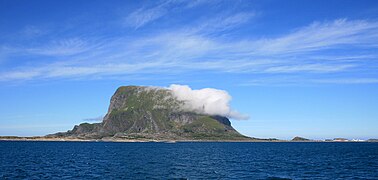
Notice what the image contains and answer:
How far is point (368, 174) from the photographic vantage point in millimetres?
85312

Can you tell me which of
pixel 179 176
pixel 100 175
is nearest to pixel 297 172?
pixel 179 176

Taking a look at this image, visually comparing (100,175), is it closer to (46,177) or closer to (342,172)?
(46,177)

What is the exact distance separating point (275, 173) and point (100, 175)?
3833 cm

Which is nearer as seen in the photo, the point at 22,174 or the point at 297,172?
the point at 22,174

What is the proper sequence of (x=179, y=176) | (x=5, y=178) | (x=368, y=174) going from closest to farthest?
(x=5, y=178), (x=179, y=176), (x=368, y=174)

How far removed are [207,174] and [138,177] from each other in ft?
50.2

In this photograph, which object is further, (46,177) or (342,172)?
(342,172)

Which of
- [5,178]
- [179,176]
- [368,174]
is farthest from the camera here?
[368,174]

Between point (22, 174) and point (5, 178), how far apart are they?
723cm

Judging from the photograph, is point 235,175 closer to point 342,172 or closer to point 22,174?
point 342,172

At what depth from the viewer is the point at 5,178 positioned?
242ft

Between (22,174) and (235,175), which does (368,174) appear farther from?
(22,174)

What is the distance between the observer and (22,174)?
266ft

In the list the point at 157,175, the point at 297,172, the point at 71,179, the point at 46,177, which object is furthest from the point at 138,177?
the point at 297,172
